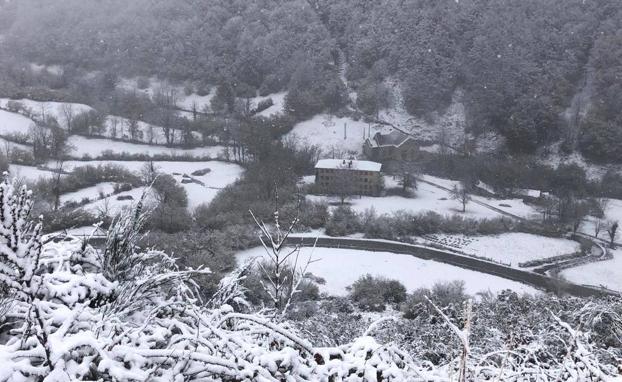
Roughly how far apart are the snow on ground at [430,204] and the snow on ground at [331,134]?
21.3ft

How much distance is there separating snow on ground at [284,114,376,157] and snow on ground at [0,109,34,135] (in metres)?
16.4

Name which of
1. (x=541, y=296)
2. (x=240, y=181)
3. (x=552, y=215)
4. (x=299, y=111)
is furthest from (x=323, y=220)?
(x=299, y=111)

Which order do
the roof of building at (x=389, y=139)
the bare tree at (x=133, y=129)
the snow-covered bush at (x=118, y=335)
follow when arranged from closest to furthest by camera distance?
the snow-covered bush at (x=118, y=335) → the roof of building at (x=389, y=139) → the bare tree at (x=133, y=129)

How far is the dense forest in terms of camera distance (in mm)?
33375

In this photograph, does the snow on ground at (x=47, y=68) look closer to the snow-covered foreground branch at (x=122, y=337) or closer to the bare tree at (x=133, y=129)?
the bare tree at (x=133, y=129)

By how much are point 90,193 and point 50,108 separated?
1557 centimetres

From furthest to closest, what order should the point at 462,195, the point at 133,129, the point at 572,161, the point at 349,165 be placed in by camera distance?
the point at 133,129 < the point at 572,161 < the point at 349,165 < the point at 462,195

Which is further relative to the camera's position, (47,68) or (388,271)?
(47,68)

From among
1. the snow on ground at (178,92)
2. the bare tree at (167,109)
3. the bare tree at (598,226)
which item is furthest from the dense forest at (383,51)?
the bare tree at (598,226)

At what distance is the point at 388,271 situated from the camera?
18172 mm

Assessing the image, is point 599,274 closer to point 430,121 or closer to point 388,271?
point 388,271

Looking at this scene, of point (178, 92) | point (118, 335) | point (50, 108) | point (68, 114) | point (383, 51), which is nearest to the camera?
point (118, 335)

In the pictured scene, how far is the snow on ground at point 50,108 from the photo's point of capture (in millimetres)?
33969

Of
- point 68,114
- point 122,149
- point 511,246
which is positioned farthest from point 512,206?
point 68,114
